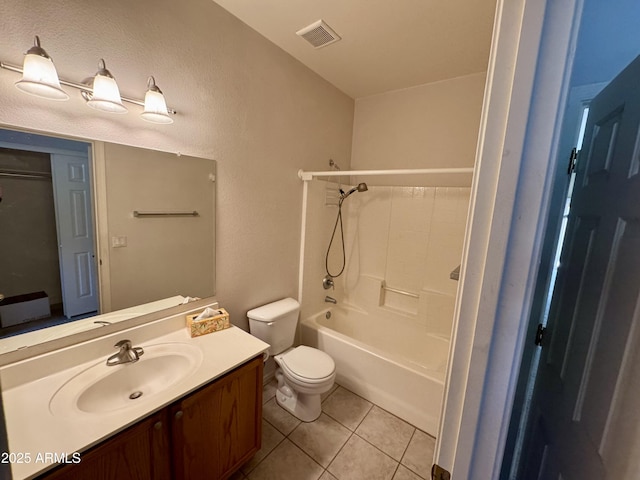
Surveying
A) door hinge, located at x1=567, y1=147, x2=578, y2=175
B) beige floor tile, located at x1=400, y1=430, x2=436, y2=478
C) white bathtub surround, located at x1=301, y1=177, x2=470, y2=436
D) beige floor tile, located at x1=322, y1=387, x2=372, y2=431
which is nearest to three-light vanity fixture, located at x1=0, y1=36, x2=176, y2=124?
white bathtub surround, located at x1=301, y1=177, x2=470, y2=436

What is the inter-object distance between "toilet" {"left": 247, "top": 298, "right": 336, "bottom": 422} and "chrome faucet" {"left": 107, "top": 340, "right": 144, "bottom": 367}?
29.6 inches

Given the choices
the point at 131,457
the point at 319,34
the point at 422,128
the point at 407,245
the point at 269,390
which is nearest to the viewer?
the point at 131,457

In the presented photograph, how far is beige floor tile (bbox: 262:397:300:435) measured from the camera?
1.78 meters

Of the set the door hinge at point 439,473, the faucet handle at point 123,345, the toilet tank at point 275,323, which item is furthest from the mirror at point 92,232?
the door hinge at point 439,473

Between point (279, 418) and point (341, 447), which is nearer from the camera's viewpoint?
point (341, 447)

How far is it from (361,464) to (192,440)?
1.02m

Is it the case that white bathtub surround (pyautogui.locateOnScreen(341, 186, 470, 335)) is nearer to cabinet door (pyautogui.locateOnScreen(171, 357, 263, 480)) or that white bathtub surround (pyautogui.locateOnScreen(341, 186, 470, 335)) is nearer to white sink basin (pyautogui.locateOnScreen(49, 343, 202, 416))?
cabinet door (pyautogui.locateOnScreen(171, 357, 263, 480))

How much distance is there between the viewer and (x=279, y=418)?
1855 millimetres

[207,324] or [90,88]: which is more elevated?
[90,88]

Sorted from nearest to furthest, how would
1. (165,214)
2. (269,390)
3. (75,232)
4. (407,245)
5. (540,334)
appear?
(540,334)
(75,232)
(165,214)
(269,390)
(407,245)

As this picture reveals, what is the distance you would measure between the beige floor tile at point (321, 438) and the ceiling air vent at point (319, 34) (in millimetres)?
2640

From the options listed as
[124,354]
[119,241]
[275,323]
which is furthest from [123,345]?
[275,323]

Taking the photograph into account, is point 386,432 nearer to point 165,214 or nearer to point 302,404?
point 302,404

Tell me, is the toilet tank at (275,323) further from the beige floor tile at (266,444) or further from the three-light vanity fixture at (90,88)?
the three-light vanity fixture at (90,88)
